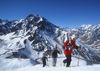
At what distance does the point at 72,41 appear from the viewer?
827cm

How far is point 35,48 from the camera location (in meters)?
123

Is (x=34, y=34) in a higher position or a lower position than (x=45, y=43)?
higher

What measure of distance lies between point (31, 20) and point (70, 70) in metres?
204

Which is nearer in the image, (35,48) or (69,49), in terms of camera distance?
(69,49)

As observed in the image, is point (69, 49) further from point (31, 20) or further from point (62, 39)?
point (31, 20)

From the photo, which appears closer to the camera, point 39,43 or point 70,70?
point 70,70

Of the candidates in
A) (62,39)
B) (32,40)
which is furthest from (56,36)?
(32,40)

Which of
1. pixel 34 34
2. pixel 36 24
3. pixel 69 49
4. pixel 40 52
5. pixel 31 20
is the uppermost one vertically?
pixel 31 20

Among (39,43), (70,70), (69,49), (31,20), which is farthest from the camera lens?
(31,20)

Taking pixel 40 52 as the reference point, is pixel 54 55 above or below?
above

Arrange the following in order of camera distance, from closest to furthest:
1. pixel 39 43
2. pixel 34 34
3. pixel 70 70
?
pixel 70 70 → pixel 39 43 → pixel 34 34

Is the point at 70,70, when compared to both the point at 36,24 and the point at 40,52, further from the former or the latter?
the point at 36,24

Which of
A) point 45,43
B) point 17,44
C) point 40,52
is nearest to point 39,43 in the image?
point 45,43

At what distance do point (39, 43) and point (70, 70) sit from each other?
130 m
